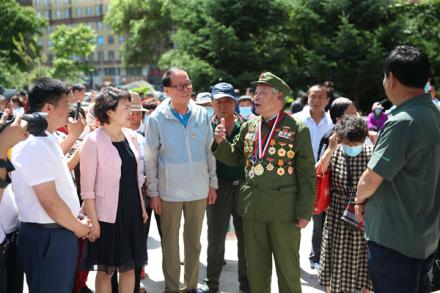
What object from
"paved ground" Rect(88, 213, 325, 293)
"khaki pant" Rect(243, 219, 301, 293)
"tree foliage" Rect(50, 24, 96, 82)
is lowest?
"paved ground" Rect(88, 213, 325, 293)

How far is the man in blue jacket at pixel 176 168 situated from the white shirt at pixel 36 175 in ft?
4.34

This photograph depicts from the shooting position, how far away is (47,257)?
300 centimetres

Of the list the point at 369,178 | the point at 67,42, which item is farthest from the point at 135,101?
the point at 67,42

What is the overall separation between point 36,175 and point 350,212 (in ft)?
8.77

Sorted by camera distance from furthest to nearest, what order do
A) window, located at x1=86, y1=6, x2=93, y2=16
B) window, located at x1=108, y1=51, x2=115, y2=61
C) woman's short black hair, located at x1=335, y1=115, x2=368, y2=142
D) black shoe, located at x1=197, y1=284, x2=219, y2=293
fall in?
window, located at x1=86, y1=6, x2=93, y2=16
window, located at x1=108, y1=51, x2=115, y2=61
black shoe, located at x1=197, y1=284, x2=219, y2=293
woman's short black hair, located at x1=335, y1=115, x2=368, y2=142

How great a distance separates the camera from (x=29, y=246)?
9.92 ft

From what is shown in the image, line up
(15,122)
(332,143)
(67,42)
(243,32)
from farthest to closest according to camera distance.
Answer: (67,42)
(243,32)
(332,143)
(15,122)

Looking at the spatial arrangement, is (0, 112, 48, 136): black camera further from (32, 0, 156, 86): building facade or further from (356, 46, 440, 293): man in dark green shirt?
(32, 0, 156, 86): building facade

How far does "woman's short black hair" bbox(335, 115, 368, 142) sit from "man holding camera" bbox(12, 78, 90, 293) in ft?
7.64

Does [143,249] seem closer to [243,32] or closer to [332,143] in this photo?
[332,143]

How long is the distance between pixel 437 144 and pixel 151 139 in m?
Result: 2.61

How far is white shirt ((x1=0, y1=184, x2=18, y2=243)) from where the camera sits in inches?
125

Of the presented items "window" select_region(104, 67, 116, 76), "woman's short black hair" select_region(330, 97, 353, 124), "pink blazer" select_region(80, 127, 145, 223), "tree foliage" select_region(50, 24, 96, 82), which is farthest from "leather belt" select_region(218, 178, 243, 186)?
"window" select_region(104, 67, 116, 76)

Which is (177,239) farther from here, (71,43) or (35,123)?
(71,43)
